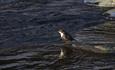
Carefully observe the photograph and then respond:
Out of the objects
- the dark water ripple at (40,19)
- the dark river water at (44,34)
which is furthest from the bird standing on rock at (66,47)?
the dark water ripple at (40,19)

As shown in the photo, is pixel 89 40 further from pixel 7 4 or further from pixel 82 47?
pixel 7 4

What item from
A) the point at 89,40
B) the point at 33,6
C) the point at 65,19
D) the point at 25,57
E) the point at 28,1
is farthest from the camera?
the point at 28,1

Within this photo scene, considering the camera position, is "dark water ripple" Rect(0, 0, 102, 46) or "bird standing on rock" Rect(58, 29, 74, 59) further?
"dark water ripple" Rect(0, 0, 102, 46)

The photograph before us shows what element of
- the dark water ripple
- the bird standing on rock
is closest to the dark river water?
the dark water ripple

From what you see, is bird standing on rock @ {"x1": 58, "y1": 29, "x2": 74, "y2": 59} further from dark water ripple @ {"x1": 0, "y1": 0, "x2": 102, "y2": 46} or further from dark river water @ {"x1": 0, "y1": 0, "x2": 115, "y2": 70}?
dark water ripple @ {"x1": 0, "y1": 0, "x2": 102, "y2": 46}

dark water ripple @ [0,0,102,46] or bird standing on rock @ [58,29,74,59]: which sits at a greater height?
dark water ripple @ [0,0,102,46]

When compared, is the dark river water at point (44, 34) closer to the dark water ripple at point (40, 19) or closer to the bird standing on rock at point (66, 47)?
the dark water ripple at point (40, 19)

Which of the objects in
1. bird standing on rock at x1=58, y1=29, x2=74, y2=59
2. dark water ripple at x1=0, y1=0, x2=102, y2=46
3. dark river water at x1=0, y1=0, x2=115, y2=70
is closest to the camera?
dark river water at x1=0, y1=0, x2=115, y2=70

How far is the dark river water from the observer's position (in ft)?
33.0

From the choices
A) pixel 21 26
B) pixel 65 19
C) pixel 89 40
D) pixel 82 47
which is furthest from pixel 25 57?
pixel 65 19

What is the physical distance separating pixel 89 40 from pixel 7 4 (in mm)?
7559

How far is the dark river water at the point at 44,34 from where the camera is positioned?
33.0ft

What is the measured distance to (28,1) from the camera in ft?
64.5

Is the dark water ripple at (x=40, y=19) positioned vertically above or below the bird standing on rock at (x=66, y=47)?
above
